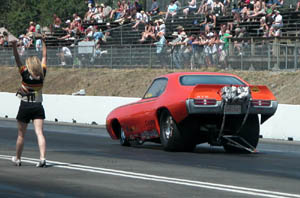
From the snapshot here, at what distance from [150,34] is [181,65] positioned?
4.02 meters

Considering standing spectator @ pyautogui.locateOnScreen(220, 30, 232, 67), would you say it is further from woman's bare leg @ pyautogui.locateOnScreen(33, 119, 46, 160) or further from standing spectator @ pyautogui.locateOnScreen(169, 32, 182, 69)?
woman's bare leg @ pyautogui.locateOnScreen(33, 119, 46, 160)

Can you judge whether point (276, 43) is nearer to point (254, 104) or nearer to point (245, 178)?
point (254, 104)

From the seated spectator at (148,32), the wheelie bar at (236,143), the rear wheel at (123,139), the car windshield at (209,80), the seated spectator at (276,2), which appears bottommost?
the rear wheel at (123,139)

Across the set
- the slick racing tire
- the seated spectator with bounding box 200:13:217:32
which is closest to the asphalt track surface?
the slick racing tire

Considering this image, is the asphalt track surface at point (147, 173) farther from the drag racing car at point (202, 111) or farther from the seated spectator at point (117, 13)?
the seated spectator at point (117, 13)

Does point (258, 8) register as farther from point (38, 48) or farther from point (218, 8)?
point (38, 48)

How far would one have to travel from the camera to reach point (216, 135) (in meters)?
15.8

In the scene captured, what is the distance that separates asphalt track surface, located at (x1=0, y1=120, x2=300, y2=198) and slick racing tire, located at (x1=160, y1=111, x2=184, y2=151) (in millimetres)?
197

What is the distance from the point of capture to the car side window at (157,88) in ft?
53.6

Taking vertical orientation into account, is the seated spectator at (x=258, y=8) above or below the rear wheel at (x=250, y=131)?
above

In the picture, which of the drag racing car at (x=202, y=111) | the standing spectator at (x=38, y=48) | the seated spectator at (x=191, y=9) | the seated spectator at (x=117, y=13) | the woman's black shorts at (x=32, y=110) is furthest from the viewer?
the seated spectator at (x=117, y=13)

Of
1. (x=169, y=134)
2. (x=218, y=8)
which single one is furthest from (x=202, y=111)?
(x=218, y=8)

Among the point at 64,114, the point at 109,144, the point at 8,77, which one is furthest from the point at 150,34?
the point at 109,144

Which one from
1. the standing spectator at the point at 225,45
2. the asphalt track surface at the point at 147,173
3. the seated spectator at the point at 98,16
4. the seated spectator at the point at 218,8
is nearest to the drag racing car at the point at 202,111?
the asphalt track surface at the point at 147,173
